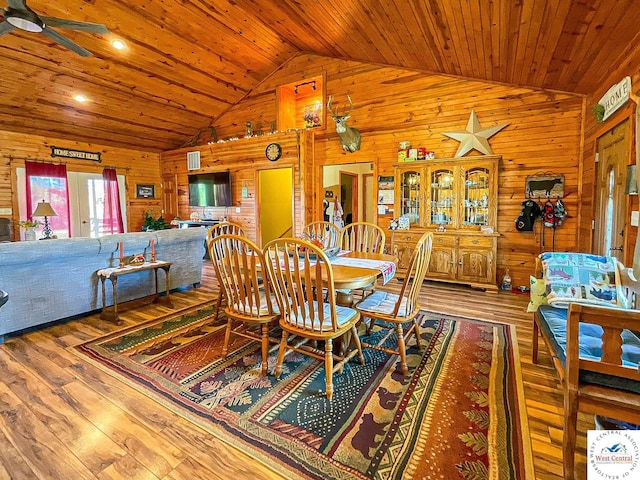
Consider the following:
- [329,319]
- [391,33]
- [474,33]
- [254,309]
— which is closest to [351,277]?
[329,319]

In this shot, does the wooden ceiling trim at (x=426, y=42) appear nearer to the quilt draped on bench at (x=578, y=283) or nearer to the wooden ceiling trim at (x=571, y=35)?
the wooden ceiling trim at (x=571, y=35)

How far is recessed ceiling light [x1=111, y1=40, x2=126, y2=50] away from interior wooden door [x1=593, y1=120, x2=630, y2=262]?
6.17 m

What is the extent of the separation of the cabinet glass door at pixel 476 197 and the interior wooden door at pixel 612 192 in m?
1.22

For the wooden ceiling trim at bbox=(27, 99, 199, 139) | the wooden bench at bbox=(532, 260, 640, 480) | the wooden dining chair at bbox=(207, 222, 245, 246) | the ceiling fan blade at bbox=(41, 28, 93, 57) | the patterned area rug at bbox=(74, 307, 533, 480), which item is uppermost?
the wooden ceiling trim at bbox=(27, 99, 199, 139)

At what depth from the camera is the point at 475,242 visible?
4516 mm

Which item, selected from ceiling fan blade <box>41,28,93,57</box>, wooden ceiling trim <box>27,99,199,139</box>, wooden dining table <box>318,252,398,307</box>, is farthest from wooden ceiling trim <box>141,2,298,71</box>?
wooden dining table <box>318,252,398,307</box>

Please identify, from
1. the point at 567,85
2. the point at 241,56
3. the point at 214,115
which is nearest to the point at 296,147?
the point at 241,56

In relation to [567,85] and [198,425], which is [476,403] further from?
[567,85]

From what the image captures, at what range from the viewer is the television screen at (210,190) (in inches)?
279

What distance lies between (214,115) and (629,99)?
7064 millimetres

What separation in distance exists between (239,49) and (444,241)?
474cm

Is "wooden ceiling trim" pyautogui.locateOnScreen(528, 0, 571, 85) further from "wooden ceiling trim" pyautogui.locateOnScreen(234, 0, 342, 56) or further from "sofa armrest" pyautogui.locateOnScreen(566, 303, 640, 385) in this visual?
"wooden ceiling trim" pyautogui.locateOnScreen(234, 0, 342, 56)

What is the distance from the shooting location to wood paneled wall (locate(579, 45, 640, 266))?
2572 mm

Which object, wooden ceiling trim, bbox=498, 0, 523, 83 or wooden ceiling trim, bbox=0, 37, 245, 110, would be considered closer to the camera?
wooden ceiling trim, bbox=498, 0, 523, 83
